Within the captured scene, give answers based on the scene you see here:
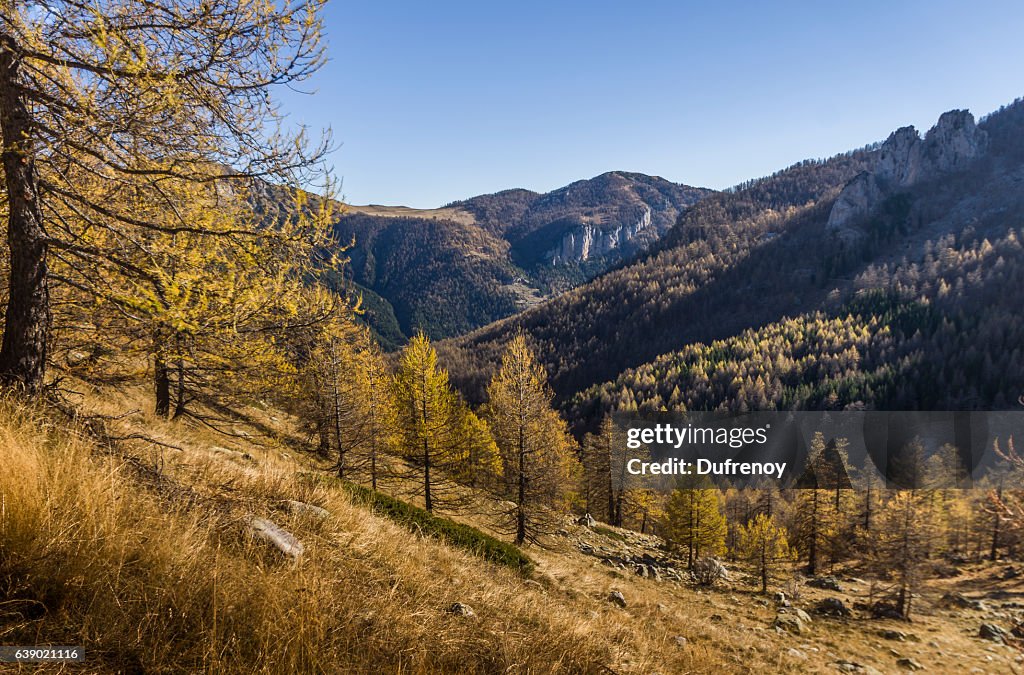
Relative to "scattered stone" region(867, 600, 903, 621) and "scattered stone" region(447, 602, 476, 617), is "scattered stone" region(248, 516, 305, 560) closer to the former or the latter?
"scattered stone" region(447, 602, 476, 617)

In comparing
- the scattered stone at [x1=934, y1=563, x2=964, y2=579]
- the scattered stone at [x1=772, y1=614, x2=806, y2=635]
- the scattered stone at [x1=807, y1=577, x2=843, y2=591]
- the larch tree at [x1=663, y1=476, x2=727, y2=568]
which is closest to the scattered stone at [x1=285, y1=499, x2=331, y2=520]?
the scattered stone at [x1=772, y1=614, x2=806, y2=635]

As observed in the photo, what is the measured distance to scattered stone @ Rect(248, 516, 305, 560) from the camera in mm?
4133

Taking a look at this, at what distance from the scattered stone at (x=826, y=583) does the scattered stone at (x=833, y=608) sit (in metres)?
5.92

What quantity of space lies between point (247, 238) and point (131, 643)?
3.53 metres

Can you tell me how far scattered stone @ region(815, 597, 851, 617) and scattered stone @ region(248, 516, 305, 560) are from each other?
29.2 meters

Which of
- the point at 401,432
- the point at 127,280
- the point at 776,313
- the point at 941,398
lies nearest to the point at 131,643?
the point at 127,280

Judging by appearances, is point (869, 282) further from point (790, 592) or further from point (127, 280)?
point (127, 280)

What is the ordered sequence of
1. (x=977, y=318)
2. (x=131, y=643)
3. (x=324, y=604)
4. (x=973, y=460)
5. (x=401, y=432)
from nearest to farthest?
(x=131, y=643) < (x=324, y=604) < (x=401, y=432) < (x=973, y=460) < (x=977, y=318)

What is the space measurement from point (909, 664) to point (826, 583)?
47.8ft

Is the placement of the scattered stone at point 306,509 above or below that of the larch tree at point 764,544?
above

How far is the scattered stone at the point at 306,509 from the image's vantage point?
5234mm

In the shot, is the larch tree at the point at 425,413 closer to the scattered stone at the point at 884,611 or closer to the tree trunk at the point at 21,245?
the tree trunk at the point at 21,245

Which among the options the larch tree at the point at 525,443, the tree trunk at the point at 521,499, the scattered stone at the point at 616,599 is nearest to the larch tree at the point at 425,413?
the larch tree at the point at 525,443

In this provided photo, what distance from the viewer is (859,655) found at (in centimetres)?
1697
